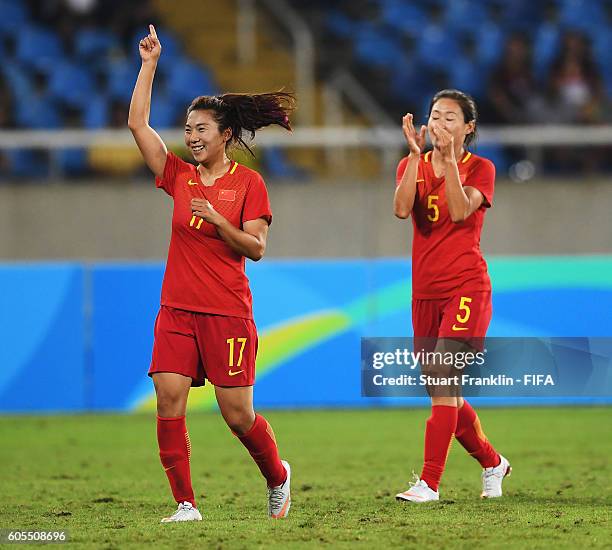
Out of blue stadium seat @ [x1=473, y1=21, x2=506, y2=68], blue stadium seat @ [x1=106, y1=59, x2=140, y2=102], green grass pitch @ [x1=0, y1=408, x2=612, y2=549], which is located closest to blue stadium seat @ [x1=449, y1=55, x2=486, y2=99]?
blue stadium seat @ [x1=473, y1=21, x2=506, y2=68]

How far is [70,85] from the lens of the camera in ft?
51.7

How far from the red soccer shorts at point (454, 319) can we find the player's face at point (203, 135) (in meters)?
1.56

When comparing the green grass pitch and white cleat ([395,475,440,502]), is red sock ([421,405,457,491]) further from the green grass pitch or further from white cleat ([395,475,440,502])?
the green grass pitch

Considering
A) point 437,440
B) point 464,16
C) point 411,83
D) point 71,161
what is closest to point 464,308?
point 437,440

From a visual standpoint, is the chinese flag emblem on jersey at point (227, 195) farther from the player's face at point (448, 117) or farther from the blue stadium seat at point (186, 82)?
the blue stadium seat at point (186, 82)

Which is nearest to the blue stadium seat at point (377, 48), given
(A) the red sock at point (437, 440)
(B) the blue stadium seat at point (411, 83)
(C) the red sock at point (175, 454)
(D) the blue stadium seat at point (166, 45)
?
(B) the blue stadium seat at point (411, 83)

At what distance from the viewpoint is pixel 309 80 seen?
17.2 m

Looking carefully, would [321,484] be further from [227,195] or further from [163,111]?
[163,111]

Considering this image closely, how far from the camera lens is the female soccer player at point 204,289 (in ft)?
20.5

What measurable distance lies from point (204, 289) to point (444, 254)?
4.99 feet

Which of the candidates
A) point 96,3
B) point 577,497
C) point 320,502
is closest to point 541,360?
point 577,497

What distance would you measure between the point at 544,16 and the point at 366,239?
4827 millimetres

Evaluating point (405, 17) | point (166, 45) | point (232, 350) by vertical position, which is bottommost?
point (232, 350)

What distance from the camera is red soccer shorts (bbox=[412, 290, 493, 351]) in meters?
7.06
